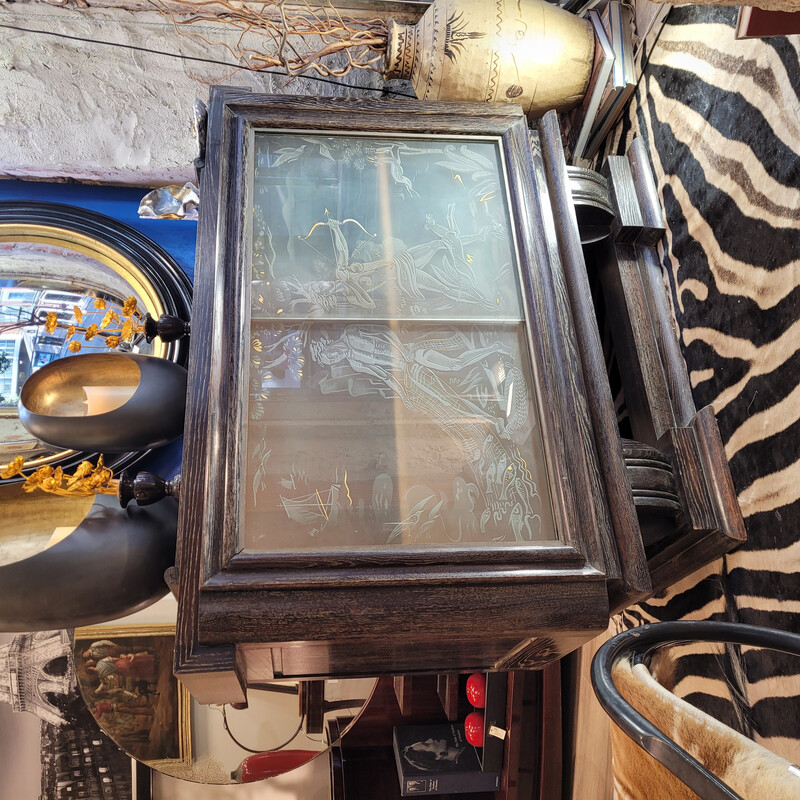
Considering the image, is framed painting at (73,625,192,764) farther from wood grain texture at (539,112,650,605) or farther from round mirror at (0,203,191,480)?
wood grain texture at (539,112,650,605)

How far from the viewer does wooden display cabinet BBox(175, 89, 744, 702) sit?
2.32 feet

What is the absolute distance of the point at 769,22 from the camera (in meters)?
0.62

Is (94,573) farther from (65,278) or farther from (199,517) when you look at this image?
(65,278)

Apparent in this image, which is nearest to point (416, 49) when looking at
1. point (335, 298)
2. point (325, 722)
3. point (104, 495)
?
point (335, 298)

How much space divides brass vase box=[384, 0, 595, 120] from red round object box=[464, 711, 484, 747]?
1.77 metres

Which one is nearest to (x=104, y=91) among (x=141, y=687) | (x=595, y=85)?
(x=595, y=85)

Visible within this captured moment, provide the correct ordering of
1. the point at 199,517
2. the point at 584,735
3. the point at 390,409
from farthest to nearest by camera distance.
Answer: the point at 584,735 → the point at 390,409 → the point at 199,517

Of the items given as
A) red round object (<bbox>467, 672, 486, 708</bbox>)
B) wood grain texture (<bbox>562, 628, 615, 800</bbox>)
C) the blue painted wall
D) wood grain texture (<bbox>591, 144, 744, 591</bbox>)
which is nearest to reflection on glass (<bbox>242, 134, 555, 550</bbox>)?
wood grain texture (<bbox>591, 144, 744, 591</bbox>)

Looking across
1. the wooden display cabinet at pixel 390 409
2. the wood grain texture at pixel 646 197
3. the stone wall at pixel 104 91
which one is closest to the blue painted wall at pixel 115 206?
the stone wall at pixel 104 91

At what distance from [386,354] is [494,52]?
75cm

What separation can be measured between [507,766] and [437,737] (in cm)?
38

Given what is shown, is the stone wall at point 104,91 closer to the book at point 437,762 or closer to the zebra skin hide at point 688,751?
the zebra skin hide at point 688,751

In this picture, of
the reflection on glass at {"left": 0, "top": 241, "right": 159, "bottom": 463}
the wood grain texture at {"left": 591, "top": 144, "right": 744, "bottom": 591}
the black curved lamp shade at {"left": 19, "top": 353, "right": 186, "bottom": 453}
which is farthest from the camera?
the reflection on glass at {"left": 0, "top": 241, "right": 159, "bottom": 463}

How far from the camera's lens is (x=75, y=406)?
1.14 meters
